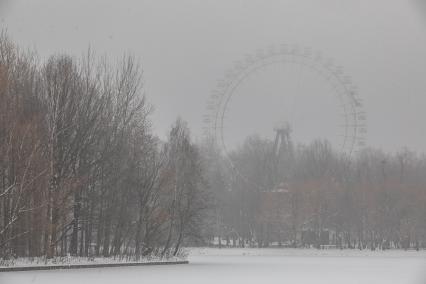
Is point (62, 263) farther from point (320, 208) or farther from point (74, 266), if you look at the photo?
point (320, 208)

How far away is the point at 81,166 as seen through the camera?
123 ft

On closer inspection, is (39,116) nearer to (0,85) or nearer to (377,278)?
(0,85)

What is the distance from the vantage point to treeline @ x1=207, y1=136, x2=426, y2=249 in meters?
79.6

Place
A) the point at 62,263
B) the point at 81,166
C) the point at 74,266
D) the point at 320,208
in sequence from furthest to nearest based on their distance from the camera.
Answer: the point at 320,208 < the point at 81,166 < the point at 62,263 < the point at 74,266

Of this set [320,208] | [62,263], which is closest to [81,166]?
[62,263]

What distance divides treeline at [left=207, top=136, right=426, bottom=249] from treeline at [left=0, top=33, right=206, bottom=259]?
3026 centimetres

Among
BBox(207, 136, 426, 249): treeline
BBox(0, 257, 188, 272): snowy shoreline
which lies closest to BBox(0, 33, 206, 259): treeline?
BBox(0, 257, 188, 272): snowy shoreline

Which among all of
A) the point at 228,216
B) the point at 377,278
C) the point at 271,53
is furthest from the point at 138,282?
the point at 228,216

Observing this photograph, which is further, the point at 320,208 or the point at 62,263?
the point at 320,208

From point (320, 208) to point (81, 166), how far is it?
47.1 metres

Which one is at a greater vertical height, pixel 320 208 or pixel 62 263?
pixel 320 208

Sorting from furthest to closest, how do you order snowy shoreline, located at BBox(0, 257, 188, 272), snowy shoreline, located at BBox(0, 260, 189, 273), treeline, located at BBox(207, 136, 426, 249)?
treeline, located at BBox(207, 136, 426, 249) < snowy shoreline, located at BBox(0, 257, 188, 272) < snowy shoreline, located at BBox(0, 260, 189, 273)

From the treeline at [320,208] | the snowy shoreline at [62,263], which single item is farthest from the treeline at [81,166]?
the treeline at [320,208]

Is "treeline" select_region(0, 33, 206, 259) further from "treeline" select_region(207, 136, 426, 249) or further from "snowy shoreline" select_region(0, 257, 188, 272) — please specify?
"treeline" select_region(207, 136, 426, 249)
